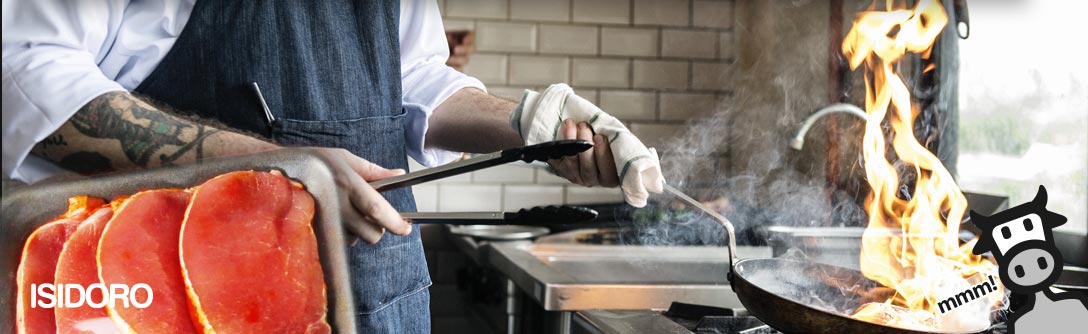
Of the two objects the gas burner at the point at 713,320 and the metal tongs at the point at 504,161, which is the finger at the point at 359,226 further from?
the gas burner at the point at 713,320

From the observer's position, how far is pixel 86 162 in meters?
0.71

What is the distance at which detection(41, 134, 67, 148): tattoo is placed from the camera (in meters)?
0.72

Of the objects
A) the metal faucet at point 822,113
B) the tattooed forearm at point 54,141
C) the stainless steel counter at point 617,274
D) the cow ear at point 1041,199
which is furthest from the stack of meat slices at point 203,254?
the metal faucet at point 822,113

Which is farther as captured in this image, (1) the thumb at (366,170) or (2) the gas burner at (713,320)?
(2) the gas burner at (713,320)

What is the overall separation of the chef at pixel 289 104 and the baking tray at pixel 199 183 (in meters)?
Result: 0.02

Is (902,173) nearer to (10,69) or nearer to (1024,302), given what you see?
(1024,302)

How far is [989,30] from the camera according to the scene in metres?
1.37

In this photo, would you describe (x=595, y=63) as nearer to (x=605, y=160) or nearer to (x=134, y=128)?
(x=605, y=160)

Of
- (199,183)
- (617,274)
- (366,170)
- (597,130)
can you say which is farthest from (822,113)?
(199,183)

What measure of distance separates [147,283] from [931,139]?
1322 mm

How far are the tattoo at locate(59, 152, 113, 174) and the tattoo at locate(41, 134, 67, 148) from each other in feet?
0.04

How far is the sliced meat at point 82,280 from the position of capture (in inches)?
25.2

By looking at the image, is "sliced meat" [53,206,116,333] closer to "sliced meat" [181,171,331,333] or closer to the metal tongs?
"sliced meat" [181,171,331,333]

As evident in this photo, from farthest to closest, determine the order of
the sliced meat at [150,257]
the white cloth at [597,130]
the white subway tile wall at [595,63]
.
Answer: the white subway tile wall at [595,63] → the white cloth at [597,130] → the sliced meat at [150,257]
